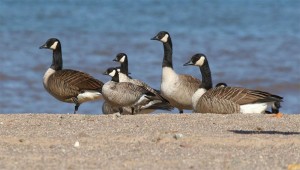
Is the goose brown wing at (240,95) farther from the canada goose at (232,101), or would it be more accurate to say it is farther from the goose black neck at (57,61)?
the goose black neck at (57,61)

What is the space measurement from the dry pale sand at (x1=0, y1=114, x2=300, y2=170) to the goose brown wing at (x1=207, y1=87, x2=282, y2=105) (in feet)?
5.19

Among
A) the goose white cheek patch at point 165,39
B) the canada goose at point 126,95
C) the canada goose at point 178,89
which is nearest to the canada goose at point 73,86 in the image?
the canada goose at point 126,95

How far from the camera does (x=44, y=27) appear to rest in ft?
126

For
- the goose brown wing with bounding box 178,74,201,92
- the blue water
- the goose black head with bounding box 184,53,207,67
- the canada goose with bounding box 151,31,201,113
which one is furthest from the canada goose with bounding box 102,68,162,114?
the blue water

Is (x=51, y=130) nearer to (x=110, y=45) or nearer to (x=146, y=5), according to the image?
(x=110, y=45)

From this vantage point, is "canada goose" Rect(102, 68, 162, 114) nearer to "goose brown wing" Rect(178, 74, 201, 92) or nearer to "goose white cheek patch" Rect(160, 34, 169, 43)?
"goose brown wing" Rect(178, 74, 201, 92)

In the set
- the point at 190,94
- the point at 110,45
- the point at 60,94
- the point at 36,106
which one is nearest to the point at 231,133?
the point at 190,94

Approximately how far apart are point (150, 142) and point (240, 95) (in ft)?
15.6

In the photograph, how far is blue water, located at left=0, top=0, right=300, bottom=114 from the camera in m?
21.7

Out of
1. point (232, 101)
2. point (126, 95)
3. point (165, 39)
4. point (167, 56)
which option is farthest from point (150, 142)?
point (165, 39)

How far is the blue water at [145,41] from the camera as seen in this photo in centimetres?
2173

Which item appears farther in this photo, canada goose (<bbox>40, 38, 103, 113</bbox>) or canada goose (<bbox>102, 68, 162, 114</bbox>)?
canada goose (<bbox>40, 38, 103, 113</bbox>)

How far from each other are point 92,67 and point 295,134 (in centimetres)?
1397

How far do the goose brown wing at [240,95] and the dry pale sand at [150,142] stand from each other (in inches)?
62.3
